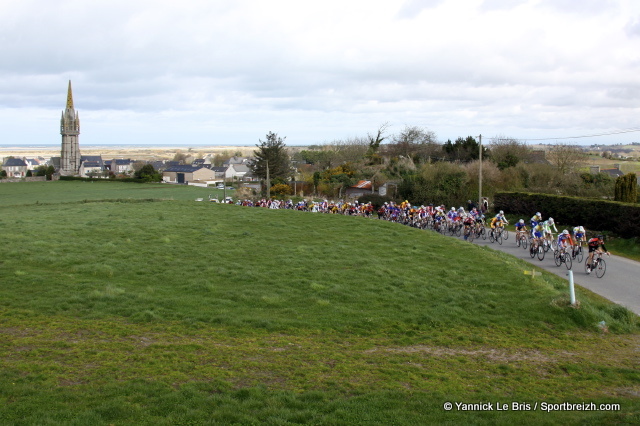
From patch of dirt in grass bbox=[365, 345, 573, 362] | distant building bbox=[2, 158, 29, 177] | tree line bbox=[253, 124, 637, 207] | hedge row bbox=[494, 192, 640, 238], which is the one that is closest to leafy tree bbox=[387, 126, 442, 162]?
tree line bbox=[253, 124, 637, 207]

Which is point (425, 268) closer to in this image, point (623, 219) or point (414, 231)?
point (414, 231)

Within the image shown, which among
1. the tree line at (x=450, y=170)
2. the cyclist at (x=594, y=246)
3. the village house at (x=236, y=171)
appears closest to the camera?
the cyclist at (x=594, y=246)

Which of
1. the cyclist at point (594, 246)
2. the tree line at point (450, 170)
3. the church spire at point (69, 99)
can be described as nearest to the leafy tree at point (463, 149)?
the tree line at point (450, 170)

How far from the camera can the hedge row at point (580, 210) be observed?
2762 centimetres

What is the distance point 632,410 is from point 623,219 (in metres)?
23.9

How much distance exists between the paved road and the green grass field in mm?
1176

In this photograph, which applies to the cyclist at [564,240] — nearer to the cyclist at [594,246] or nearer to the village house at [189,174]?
the cyclist at [594,246]

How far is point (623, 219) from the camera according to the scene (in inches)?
1099

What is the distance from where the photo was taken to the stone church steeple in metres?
167

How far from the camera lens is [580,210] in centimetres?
3189

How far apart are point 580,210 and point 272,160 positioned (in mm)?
53861

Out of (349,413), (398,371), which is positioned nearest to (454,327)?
(398,371)

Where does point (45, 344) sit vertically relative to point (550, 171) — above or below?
below

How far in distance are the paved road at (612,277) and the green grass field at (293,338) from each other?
3.86 feet
